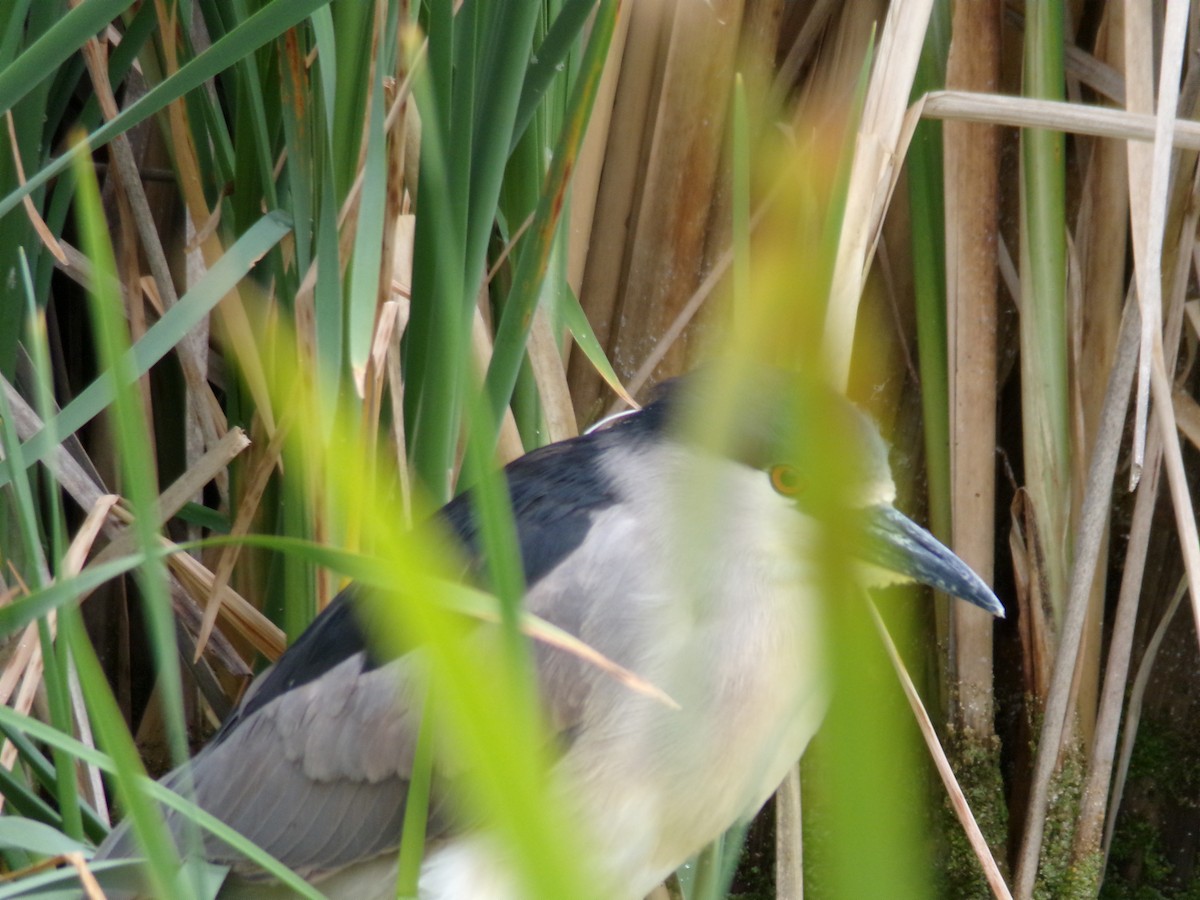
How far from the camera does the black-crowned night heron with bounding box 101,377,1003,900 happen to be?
4.46ft

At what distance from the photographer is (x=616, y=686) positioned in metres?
1.38

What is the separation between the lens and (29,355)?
1604 millimetres

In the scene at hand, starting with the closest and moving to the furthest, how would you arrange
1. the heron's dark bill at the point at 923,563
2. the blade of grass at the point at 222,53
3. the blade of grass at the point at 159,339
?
the blade of grass at the point at 222,53 → the blade of grass at the point at 159,339 → the heron's dark bill at the point at 923,563

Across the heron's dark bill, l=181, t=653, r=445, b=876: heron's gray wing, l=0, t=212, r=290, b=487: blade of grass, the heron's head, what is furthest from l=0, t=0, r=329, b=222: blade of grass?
the heron's dark bill

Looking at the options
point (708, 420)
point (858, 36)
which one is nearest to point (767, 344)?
point (708, 420)

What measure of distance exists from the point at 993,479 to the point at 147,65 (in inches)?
47.2

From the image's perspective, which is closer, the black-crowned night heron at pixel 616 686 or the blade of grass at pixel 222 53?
the blade of grass at pixel 222 53

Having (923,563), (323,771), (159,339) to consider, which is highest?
(159,339)

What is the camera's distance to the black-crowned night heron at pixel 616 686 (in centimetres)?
136

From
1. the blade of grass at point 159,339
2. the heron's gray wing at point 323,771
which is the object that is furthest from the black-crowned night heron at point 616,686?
the blade of grass at point 159,339

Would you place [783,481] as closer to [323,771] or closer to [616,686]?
[616,686]

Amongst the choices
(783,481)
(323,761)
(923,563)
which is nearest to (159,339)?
(323,761)

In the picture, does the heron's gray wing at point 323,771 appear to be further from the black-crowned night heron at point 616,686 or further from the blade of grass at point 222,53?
the blade of grass at point 222,53

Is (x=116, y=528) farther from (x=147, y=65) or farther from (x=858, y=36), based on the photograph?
(x=858, y=36)
